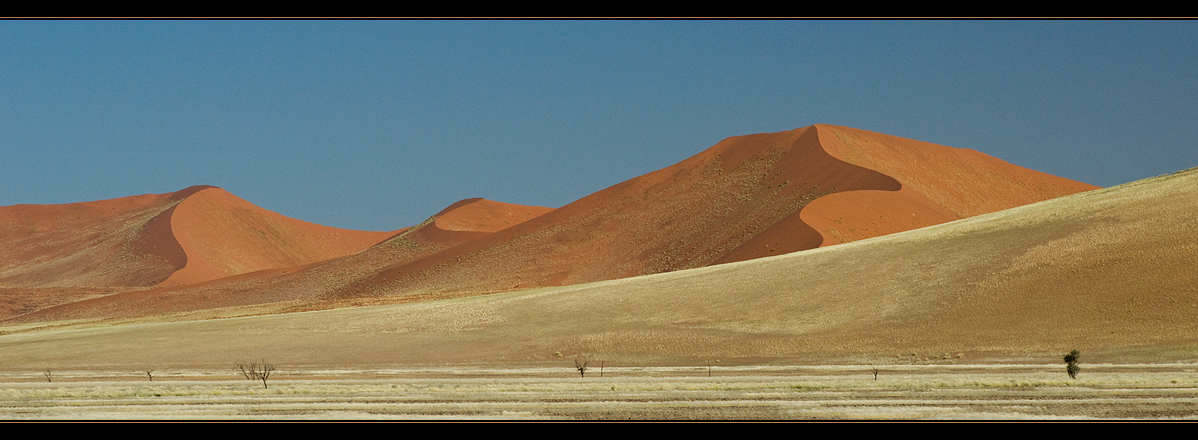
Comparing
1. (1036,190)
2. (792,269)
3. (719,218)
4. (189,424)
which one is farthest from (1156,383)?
Result: (1036,190)

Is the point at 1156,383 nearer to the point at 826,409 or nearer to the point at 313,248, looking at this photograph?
the point at 826,409

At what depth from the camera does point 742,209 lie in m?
94.1

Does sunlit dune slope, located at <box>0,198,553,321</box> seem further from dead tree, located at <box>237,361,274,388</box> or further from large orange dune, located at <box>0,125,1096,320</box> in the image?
dead tree, located at <box>237,361,274,388</box>

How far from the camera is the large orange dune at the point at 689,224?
8244cm

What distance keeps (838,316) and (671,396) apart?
56.7ft

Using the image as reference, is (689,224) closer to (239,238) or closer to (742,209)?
(742,209)

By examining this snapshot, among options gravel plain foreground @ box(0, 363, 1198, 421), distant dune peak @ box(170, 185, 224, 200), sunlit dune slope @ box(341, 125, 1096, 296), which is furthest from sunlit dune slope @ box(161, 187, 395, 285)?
gravel plain foreground @ box(0, 363, 1198, 421)

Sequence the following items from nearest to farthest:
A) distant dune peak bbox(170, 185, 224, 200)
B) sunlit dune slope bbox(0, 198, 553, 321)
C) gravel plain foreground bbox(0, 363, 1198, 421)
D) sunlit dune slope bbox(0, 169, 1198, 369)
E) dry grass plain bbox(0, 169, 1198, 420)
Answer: gravel plain foreground bbox(0, 363, 1198, 421) < dry grass plain bbox(0, 169, 1198, 420) < sunlit dune slope bbox(0, 169, 1198, 369) < sunlit dune slope bbox(0, 198, 553, 321) < distant dune peak bbox(170, 185, 224, 200)

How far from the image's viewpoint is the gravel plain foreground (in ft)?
66.0

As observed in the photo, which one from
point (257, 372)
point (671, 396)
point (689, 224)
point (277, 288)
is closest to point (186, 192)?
point (277, 288)

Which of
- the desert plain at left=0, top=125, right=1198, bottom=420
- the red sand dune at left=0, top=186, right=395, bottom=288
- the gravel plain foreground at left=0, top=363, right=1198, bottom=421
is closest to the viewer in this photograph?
the gravel plain foreground at left=0, top=363, right=1198, bottom=421

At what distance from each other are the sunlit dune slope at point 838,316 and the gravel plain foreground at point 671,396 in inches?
171

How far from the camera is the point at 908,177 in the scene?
100 meters

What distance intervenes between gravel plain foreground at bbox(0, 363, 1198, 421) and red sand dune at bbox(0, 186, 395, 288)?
120 m
